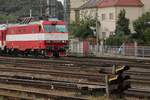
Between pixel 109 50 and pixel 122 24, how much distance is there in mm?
20908

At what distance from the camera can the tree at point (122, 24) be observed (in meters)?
69.9

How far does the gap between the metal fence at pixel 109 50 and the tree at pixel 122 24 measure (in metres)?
16.3

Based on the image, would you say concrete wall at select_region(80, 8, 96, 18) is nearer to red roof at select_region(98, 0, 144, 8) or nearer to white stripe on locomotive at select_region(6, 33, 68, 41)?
red roof at select_region(98, 0, 144, 8)

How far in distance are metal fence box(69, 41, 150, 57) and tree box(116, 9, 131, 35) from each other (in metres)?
16.3

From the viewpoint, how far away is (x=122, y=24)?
72125mm

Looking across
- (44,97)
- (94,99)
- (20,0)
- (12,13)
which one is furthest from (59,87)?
(12,13)

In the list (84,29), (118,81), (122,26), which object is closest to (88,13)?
(84,29)

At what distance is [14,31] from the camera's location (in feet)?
137

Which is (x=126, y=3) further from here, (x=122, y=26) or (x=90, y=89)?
(x=90, y=89)

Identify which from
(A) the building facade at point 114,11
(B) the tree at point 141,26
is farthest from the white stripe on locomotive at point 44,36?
(A) the building facade at point 114,11

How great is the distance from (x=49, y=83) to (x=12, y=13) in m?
66.3

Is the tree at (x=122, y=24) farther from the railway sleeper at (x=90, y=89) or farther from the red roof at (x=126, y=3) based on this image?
the railway sleeper at (x=90, y=89)

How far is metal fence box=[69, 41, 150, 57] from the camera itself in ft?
149

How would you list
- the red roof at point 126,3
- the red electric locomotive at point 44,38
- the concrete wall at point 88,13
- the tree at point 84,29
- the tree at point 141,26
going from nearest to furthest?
the red electric locomotive at point 44,38 < the tree at point 141,26 < the tree at point 84,29 < the red roof at point 126,3 < the concrete wall at point 88,13
